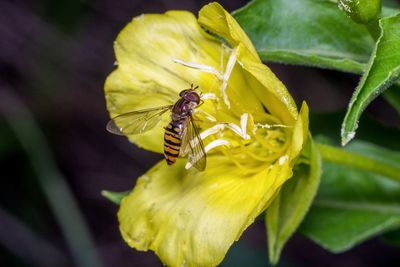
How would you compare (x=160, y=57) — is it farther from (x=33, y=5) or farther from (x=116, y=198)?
(x=33, y=5)

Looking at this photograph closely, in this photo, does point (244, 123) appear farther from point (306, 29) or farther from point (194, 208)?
point (306, 29)

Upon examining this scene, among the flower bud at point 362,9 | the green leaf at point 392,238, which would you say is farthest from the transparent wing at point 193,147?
the green leaf at point 392,238

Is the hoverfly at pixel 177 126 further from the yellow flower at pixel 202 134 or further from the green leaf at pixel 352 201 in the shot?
the green leaf at pixel 352 201

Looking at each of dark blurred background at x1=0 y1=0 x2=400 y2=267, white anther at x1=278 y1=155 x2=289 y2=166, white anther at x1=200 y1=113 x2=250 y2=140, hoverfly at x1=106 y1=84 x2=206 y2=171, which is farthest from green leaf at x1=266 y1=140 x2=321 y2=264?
dark blurred background at x1=0 y1=0 x2=400 y2=267

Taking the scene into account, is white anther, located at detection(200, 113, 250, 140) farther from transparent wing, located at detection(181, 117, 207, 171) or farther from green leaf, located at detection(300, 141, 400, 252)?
green leaf, located at detection(300, 141, 400, 252)

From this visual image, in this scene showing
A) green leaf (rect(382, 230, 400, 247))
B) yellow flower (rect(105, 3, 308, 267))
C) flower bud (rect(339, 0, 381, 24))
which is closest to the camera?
flower bud (rect(339, 0, 381, 24))

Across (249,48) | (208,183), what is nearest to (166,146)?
(208,183)
